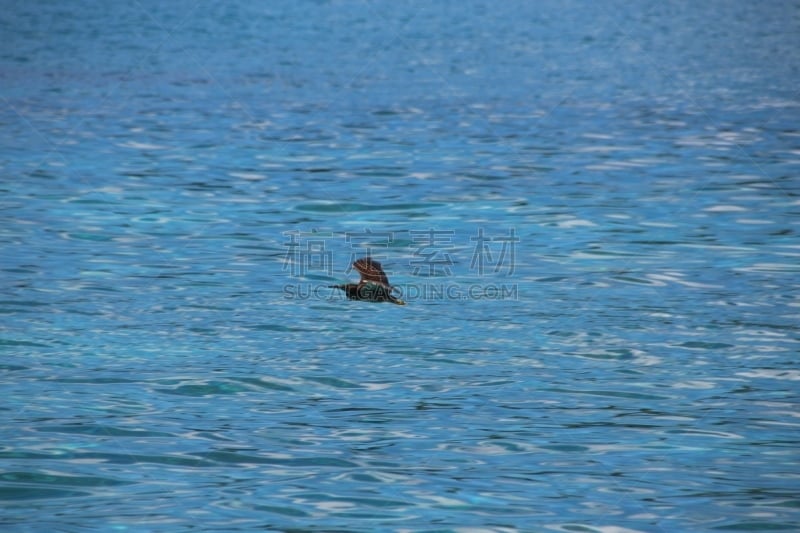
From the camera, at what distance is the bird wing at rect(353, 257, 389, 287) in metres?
10.4

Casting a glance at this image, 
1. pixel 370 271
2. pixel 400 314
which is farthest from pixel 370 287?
pixel 400 314

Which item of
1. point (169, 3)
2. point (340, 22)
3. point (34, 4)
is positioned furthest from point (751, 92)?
point (169, 3)

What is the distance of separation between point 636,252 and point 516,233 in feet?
4.66

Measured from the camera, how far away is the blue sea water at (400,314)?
6.41 m

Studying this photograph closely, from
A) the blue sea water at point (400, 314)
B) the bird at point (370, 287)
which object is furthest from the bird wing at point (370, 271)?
the blue sea water at point (400, 314)

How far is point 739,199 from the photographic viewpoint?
14.5m

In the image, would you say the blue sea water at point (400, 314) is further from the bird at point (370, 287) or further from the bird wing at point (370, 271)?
the bird wing at point (370, 271)

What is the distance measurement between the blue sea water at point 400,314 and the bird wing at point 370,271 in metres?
0.29

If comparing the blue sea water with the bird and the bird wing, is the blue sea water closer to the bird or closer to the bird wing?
the bird

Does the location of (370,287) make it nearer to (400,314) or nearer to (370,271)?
(370,271)

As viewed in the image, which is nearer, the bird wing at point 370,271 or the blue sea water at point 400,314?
the blue sea water at point 400,314

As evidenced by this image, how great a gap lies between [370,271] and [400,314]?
521 millimetres

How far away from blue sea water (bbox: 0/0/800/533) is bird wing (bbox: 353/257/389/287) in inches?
11.6

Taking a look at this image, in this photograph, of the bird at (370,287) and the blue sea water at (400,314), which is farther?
the bird at (370,287)
